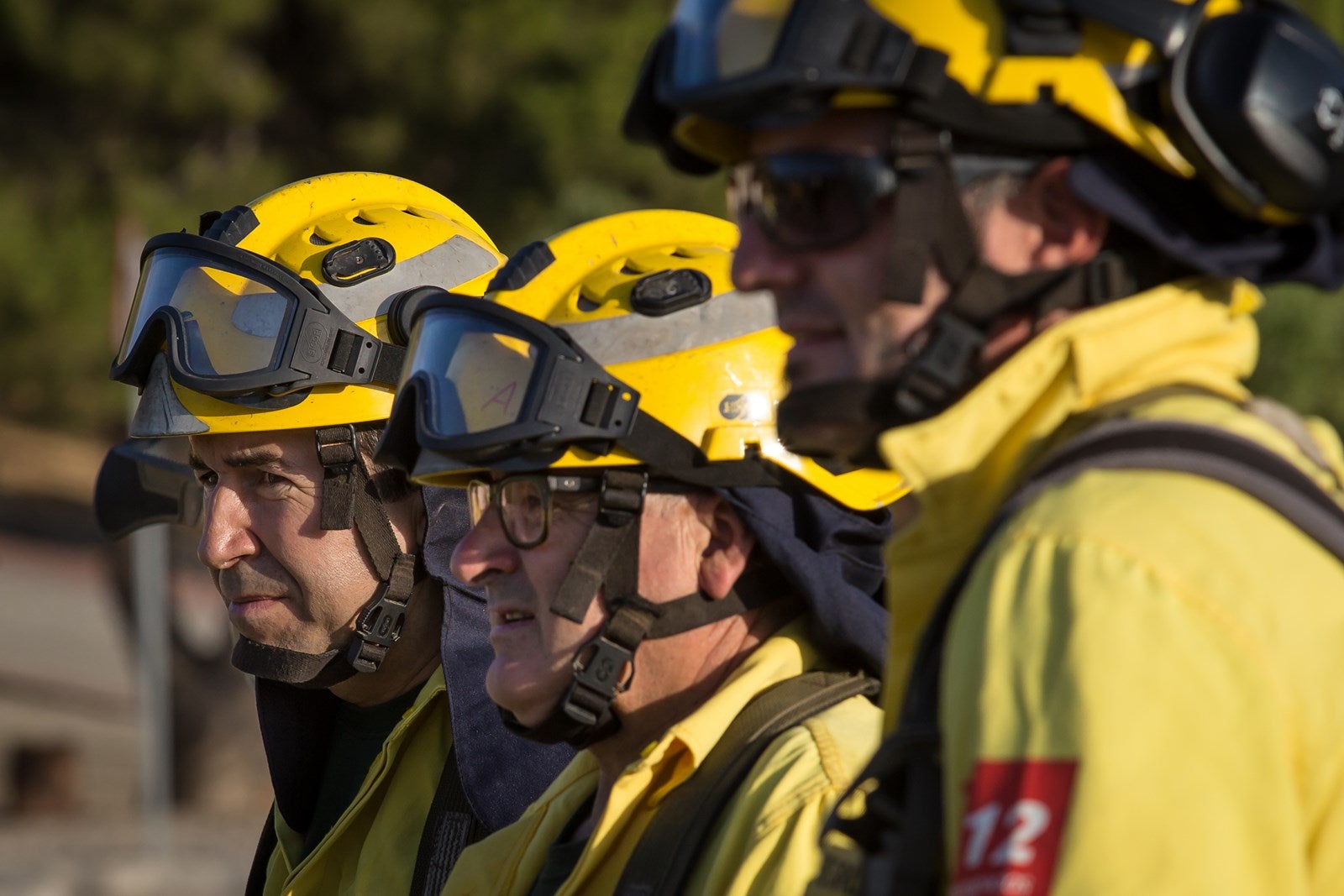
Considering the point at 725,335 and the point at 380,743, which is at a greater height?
the point at 725,335

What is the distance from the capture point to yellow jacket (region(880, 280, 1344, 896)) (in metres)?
1.67

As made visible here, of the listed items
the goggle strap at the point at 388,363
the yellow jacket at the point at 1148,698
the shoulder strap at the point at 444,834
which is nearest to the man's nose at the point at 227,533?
the goggle strap at the point at 388,363

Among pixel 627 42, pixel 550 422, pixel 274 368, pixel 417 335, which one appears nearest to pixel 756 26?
pixel 550 422

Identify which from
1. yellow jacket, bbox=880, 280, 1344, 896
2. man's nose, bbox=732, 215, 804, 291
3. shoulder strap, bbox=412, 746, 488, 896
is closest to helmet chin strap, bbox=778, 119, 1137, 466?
man's nose, bbox=732, 215, 804, 291

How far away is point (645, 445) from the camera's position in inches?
130

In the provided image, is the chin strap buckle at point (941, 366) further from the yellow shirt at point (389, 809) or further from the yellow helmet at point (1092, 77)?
the yellow shirt at point (389, 809)

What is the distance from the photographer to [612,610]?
324cm

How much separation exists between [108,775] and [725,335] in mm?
18167

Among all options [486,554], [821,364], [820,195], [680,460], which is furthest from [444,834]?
[820,195]

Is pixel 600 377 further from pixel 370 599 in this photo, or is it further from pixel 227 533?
pixel 227 533

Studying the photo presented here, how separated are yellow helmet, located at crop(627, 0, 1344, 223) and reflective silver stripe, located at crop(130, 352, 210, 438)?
269 centimetres

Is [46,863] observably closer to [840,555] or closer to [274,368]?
[274,368]

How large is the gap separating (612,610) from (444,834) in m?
1.15

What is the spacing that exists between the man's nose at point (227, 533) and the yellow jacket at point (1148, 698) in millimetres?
3007
